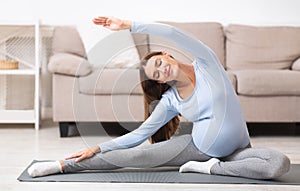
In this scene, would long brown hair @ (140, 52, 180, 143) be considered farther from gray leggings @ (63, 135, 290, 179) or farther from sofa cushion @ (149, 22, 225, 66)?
sofa cushion @ (149, 22, 225, 66)

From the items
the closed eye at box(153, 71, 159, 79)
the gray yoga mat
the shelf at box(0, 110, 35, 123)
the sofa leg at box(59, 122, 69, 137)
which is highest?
the closed eye at box(153, 71, 159, 79)

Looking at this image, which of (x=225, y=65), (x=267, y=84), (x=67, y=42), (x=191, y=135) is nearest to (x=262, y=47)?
(x=225, y=65)

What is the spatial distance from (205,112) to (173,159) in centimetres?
31

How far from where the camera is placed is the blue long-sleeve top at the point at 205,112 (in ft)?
9.00

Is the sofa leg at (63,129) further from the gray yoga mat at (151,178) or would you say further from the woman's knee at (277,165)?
the woman's knee at (277,165)

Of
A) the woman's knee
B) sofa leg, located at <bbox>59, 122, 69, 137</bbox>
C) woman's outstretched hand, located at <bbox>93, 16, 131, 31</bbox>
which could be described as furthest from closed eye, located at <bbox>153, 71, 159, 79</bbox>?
sofa leg, located at <bbox>59, 122, 69, 137</bbox>

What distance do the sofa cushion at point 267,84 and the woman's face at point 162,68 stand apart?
1353mm

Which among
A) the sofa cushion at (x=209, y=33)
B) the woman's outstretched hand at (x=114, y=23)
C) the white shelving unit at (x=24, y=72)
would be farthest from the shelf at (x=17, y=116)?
the woman's outstretched hand at (x=114, y=23)

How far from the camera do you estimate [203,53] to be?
2686 millimetres

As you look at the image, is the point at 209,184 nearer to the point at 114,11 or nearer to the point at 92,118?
the point at 92,118

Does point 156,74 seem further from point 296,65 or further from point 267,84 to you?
point 296,65

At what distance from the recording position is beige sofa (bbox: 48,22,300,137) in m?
2.79

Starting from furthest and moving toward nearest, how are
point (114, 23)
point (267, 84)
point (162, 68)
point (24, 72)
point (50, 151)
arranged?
point (24, 72)
point (267, 84)
point (50, 151)
point (162, 68)
point (114, 23)

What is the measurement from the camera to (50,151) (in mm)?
3543
